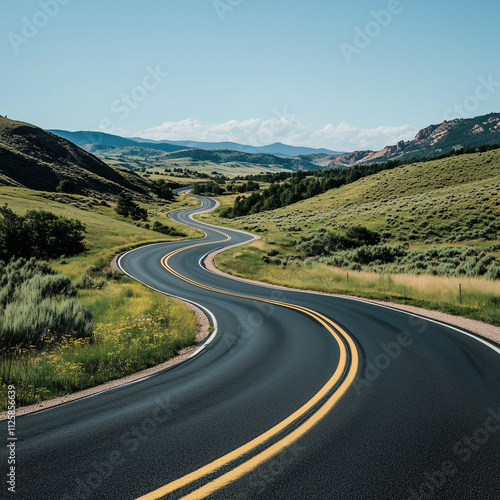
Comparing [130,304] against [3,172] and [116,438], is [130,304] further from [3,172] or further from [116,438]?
→ [3,172]

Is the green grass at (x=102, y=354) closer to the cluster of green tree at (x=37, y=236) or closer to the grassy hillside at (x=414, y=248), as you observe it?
the grassy hillside at (x=414, y=248)

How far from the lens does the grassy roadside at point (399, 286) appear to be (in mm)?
13959

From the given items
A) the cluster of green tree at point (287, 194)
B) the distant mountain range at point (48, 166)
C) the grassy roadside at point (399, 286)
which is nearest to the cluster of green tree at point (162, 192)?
the distant mountain range at point (48, 166)

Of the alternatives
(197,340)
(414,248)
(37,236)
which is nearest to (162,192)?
(37,236)

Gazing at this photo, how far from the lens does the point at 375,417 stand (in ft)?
16.7

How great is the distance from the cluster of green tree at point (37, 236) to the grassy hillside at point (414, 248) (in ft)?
55.4

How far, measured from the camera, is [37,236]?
3428 cm

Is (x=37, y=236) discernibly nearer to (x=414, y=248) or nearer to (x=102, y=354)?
(x=102, y=354)

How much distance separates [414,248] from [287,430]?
123 feet

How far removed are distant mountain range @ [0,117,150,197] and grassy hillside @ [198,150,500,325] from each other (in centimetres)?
6010

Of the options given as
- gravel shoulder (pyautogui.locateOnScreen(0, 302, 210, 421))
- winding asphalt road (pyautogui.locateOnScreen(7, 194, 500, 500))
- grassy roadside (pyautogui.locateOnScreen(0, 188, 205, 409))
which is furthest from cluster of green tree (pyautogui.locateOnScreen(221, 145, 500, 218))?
winding asphalt road (pyautogui.locateOnScreen(7, 194, 500, 500))

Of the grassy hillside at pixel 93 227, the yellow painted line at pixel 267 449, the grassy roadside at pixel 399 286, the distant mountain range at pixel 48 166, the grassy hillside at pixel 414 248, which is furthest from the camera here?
the distant mountain range at pixel 48 166

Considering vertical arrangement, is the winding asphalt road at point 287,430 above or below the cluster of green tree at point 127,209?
below

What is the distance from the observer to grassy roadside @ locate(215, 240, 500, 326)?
45.8 ft
